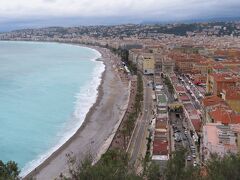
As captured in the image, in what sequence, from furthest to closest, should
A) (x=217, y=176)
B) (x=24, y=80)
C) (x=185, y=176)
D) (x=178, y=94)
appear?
(x=24, y=80) → (x=178, y=94) → (x=185, y=176) → (x=217, y=176)

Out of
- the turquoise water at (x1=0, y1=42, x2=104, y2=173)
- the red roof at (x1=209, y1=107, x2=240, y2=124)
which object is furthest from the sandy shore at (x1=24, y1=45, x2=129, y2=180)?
the red roof at (x1=209, y1=107, x2=240, y2=124)

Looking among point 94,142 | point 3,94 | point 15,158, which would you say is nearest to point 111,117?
point 94,142

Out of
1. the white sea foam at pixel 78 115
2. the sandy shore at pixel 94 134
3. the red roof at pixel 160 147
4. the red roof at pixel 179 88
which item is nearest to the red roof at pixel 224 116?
the red roof at pixel 160 147

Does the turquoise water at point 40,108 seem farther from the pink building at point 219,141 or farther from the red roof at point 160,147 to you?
the pink building at point 219,141

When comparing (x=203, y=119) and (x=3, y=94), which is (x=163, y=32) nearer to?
(x=3, y=94)

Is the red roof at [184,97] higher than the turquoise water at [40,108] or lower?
higher
